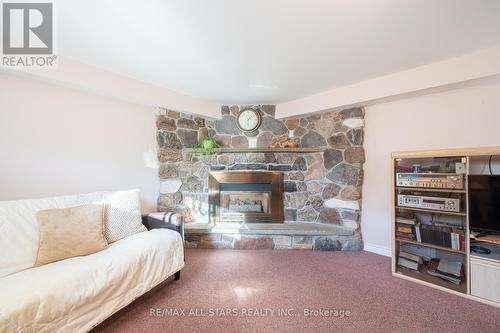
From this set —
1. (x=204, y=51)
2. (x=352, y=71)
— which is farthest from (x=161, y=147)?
(x=352, y=71)

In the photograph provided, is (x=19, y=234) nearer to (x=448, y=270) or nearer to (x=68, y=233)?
→ (x=68, y=233)

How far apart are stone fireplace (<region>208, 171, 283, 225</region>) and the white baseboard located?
1.18m

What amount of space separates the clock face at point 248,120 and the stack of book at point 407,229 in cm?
218

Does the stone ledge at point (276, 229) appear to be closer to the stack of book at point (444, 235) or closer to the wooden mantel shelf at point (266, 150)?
the stack of book at point (444, 235)

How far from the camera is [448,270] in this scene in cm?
194

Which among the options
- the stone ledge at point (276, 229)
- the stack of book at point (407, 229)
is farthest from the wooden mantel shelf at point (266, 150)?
the stack of book at point (407, 229)

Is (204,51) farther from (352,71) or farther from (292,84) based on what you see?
(352,71)

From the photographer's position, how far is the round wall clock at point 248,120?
10.7 ft

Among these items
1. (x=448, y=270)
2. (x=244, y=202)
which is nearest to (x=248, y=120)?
(x=244, y=202)

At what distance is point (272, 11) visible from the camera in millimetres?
1380

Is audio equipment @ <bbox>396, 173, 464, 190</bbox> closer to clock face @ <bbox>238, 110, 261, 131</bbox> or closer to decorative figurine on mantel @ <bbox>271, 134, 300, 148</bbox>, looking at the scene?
decorative figurine on mantel @ <bbox>271, 134, 300, 148</bbox>

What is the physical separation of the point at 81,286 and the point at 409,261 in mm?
2777

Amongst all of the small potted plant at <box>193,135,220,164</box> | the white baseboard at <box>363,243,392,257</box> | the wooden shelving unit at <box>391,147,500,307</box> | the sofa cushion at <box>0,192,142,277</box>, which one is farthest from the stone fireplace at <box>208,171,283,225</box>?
the sofa cushion at <box>0,192,142,277</box>

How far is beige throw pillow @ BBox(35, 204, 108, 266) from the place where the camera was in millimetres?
1467
